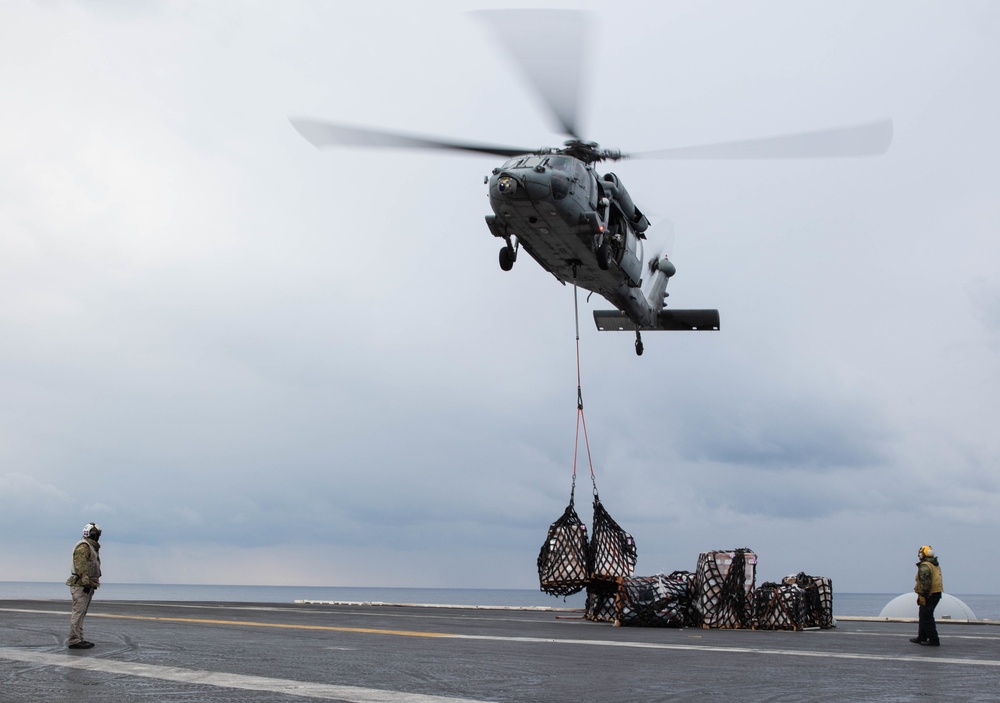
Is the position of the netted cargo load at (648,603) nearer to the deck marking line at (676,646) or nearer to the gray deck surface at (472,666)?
the gray deck surface at (472,666)

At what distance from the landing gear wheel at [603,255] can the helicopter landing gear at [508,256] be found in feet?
6.54

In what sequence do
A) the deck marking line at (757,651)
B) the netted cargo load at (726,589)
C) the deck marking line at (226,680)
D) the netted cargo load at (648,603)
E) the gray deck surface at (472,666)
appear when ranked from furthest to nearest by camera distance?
the netted cargo load at (726,589) → the netted cargo load at (648,603) → the deck marking line at (757,651) → the gray deck surface at (472,666) → the deck marking line at (226,680)

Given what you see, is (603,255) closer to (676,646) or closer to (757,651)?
(676,646)

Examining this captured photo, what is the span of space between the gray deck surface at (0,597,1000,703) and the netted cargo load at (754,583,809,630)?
3.43 m

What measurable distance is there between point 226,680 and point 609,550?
11.0 m

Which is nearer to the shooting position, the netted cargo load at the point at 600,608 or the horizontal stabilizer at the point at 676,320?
the netted cargo load at the point at 600,608

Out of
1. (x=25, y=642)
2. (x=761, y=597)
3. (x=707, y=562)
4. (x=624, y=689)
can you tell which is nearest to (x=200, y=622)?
(x=25, y=642)

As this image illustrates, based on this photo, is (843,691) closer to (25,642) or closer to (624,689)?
(624,689)

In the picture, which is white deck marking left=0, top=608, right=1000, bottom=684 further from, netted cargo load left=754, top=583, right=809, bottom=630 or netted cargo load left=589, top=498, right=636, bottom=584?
netted cargo load left=754, top=583, right=809, bottom=630

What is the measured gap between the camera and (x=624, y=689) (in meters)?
9.39

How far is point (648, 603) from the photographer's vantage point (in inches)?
893

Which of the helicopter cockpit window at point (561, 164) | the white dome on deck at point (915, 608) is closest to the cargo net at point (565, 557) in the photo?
the helicopter cockpit window at point (561, 164)

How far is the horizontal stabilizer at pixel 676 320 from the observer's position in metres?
29.0

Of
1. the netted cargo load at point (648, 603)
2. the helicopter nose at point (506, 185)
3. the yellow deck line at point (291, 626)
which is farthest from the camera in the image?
the netted cargo load at point (648, 603)
